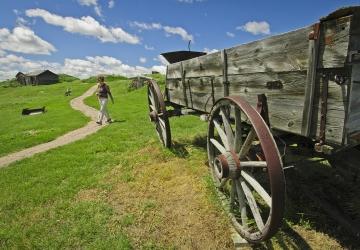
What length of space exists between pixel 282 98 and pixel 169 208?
2.48m

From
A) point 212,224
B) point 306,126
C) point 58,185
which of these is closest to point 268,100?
point 306,126

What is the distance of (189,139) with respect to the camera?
8945 millimetres

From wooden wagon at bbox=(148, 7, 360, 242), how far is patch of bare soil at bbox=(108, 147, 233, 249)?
36 centimetres

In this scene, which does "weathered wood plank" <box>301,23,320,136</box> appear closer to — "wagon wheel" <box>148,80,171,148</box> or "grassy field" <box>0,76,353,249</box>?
"grassy field" <box>0,76,353,249</box>

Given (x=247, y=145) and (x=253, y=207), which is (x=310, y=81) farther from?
(x=253, y=207)

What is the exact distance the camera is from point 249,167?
3816 millimetres

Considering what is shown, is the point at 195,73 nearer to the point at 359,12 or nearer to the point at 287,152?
the point at 287,152

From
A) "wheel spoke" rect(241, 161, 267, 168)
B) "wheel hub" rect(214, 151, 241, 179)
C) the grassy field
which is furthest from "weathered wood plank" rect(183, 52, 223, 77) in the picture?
the grassy field

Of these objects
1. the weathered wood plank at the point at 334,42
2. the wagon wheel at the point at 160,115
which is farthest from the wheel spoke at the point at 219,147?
the wagon wheel at the point at 160,115

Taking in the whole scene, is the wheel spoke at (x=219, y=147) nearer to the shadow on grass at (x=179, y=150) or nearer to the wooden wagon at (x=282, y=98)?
the wooden wagon at (x=282, y=98)

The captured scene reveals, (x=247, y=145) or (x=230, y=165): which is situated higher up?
(x=247, y=145)

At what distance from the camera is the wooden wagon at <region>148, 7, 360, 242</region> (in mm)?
2709

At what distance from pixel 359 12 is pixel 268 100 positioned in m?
1.35

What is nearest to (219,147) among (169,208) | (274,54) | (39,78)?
(169,208)
